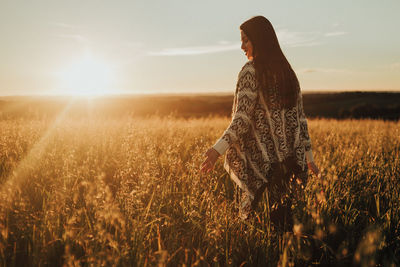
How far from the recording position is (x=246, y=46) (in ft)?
7.38

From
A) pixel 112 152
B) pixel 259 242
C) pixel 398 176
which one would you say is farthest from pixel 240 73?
pixel 398 176

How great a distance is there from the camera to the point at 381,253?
1866 mm

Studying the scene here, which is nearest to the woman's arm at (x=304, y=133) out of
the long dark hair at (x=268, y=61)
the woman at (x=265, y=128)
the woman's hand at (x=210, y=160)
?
the woman at (x=265, y=128)

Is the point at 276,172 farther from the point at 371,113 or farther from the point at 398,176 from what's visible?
the point at 371,113

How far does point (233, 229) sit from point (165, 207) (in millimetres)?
605

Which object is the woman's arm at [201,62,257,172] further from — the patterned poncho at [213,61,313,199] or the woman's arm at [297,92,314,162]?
the woman's arm at [297,92,314,162]

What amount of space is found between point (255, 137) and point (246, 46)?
0.76m

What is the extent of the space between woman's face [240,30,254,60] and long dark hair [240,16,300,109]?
4 cm

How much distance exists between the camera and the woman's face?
222 centimetres

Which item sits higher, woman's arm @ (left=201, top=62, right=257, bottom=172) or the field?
woman's arm @ (left=201, top=62, right=257, bottom=172)

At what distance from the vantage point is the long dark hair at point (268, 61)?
2.13m

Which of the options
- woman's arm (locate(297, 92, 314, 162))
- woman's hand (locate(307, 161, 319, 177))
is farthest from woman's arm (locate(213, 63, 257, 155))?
woman's hand (locate(307, 161, 319, 177))

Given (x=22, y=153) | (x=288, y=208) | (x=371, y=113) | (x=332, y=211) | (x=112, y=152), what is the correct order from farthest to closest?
1. (x=371, y=113)
2. (x=112, y=152)
3. (x=22, y=153)
4. (x=332, y=211)
5. (x=288, y=208)

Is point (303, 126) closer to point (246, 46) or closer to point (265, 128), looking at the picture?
point (265, 128)
